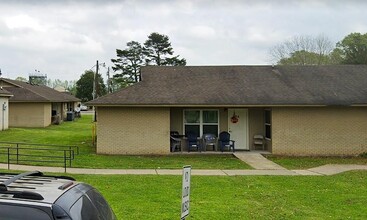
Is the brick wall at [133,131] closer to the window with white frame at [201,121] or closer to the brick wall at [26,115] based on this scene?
the window with white frame at [201,121]

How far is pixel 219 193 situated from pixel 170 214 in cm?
261

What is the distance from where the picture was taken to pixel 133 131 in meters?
19.2

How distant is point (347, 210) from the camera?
359 inches

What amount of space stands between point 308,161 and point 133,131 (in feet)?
27.6

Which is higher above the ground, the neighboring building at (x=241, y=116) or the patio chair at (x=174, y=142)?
the neighboring building at (x=241, y=116)

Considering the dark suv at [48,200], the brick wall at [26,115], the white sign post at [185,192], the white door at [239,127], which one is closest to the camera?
the dark suv at [48,200]

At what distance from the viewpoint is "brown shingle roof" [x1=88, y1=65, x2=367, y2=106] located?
19312 millimetres

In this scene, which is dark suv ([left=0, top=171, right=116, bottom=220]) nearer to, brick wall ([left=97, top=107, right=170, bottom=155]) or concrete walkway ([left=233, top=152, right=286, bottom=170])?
concrete walkway ([left=233, top=152, right=286, bottom=170])

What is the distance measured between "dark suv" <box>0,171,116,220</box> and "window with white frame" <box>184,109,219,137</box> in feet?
56.1

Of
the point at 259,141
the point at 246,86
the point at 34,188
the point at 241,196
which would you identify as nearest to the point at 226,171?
the point at 241,196

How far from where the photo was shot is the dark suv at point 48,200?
2930mm

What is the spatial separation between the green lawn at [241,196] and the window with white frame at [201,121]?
771 cm

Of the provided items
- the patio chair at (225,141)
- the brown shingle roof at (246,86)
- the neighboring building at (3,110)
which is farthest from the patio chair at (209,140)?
the neighboring building at (3,110)

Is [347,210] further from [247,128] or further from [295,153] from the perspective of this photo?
[247,128]
